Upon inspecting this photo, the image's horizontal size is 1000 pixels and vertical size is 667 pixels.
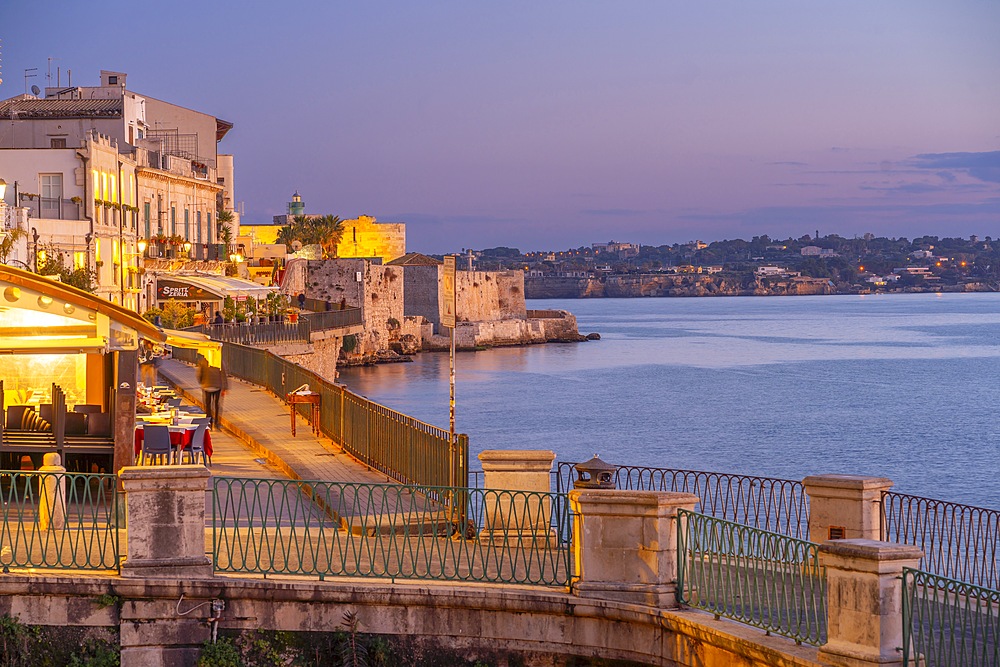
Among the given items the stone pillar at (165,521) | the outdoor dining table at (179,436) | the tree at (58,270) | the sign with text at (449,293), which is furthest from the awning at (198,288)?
the stone pillar at (165,521)

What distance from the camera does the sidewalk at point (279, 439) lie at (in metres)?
17.8

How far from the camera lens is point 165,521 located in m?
10.3

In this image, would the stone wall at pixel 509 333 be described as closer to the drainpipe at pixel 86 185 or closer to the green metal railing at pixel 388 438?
the drainpipe at pixel 86 185

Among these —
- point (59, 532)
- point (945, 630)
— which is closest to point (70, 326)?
point (59, 532)

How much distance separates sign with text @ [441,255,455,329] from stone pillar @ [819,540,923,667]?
751cm

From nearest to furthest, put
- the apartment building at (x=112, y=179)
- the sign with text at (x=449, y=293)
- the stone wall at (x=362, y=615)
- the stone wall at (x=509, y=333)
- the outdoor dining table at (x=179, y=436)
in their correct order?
the stone wall at (x=362, y=615)
the sign with text at (x=449, y=293)
the outdoor dining table at (x=179, y=436)
the apartment building at (x=112, y=179)
the stone wall at (x=509, y=333)

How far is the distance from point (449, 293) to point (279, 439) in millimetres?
6291

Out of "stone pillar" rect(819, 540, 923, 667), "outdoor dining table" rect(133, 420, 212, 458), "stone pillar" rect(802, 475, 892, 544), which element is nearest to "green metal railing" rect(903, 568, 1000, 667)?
"stone pillar" rect(819, 540, 923, 667)

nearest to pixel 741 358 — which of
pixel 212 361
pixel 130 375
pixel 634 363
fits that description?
pixel 634 363

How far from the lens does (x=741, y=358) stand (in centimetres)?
10525

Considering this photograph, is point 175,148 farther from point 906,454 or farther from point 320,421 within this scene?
point 320,421

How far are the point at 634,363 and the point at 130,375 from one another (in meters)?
85.4

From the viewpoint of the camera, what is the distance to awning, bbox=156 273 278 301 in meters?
51.5

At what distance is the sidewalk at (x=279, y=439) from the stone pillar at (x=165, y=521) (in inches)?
194
